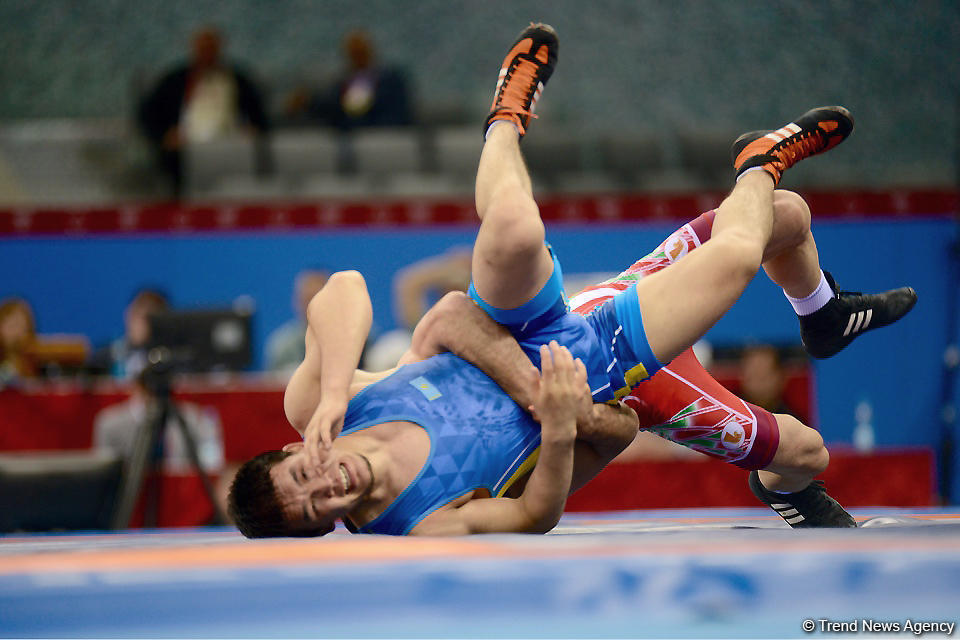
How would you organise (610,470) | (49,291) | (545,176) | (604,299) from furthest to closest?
(545,176)
(49,291)
(610,470)
(604,299)

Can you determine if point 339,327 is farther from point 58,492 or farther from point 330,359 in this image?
point 58,492

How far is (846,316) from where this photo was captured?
2070mm

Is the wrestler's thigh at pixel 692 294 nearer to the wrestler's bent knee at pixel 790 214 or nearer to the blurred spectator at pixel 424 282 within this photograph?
the wrestler's bent knee at pixel 790 214

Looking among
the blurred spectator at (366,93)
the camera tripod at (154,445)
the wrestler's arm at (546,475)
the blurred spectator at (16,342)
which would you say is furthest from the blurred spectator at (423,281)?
the wrestler's arm at (546,475)

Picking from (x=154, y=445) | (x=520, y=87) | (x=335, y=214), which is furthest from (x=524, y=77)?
(x=335, y=214)

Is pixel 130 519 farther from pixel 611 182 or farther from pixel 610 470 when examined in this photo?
pixel 611 182

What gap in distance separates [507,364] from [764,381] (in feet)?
6.66

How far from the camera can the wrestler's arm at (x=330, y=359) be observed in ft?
A: 5.24

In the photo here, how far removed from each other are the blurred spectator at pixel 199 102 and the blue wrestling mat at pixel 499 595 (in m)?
4.91

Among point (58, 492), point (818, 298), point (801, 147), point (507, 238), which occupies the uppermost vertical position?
point (801, 147)

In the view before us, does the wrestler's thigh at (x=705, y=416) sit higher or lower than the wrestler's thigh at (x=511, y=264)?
lower

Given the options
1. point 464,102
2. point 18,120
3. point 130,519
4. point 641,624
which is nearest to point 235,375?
point 130,519

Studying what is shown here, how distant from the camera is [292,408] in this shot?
1782 millimetres

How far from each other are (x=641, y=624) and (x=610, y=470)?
8.44ft
